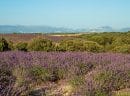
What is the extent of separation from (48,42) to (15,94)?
1204cm

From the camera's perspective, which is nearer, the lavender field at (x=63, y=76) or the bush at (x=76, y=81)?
the lavender field at (x=63, y=76)

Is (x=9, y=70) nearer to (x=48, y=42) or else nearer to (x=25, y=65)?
(x=25, y=65)

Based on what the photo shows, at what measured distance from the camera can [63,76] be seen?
9.02 metres

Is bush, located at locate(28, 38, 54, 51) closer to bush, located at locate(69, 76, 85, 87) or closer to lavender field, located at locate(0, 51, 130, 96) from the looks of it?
lavender field, located at locate(0, 51, 130, 96)

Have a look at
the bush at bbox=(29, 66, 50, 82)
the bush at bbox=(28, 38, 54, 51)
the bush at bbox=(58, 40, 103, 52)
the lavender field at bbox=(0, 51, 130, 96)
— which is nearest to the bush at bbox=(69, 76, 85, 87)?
the lavender field at bbox=(0, 51, 130, 96)

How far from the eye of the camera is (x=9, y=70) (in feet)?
26.1

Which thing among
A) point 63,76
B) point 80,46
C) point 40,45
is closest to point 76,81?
point 63,76

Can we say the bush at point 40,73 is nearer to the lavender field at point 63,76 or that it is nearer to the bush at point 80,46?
the lavender field at point 63,76

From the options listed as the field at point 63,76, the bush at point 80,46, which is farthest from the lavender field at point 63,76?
the bush at point 80,46

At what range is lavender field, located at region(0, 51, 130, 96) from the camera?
21.6 feet

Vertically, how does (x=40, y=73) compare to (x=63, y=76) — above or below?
above

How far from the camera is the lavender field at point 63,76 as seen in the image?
A: 21.6 ft

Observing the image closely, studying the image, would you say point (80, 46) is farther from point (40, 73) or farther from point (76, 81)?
point (76, 81)

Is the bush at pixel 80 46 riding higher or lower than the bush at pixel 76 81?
lower
